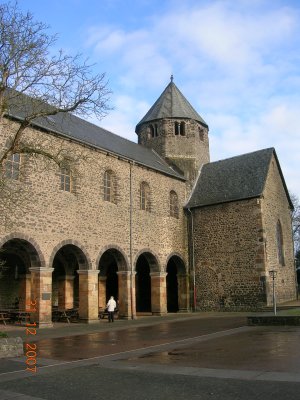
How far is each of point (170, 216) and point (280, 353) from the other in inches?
668

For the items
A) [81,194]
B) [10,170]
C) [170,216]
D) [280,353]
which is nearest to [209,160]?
[170,216]

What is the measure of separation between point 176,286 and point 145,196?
679cm

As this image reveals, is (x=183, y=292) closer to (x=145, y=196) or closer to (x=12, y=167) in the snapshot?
(x=145, y=196)

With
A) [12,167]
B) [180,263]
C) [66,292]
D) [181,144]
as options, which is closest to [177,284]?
[180,263]

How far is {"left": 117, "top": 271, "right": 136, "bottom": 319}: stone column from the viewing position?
2180 cm

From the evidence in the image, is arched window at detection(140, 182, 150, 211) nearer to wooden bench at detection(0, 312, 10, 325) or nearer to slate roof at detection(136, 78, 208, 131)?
slate roof at detection(136, 78, 208, 131)

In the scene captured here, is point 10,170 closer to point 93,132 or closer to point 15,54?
point 15,54

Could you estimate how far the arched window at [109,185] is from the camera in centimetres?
2149

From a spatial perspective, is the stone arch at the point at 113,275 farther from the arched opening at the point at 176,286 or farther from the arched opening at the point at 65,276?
the arched opening at the point at 176,286

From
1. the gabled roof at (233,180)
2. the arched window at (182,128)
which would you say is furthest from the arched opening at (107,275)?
the arched window at (182,128)

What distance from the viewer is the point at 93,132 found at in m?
23.5

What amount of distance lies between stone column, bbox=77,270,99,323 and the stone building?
0.05 meters

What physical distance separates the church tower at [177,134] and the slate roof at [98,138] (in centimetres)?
82

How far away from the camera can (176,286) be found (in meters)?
27.6
